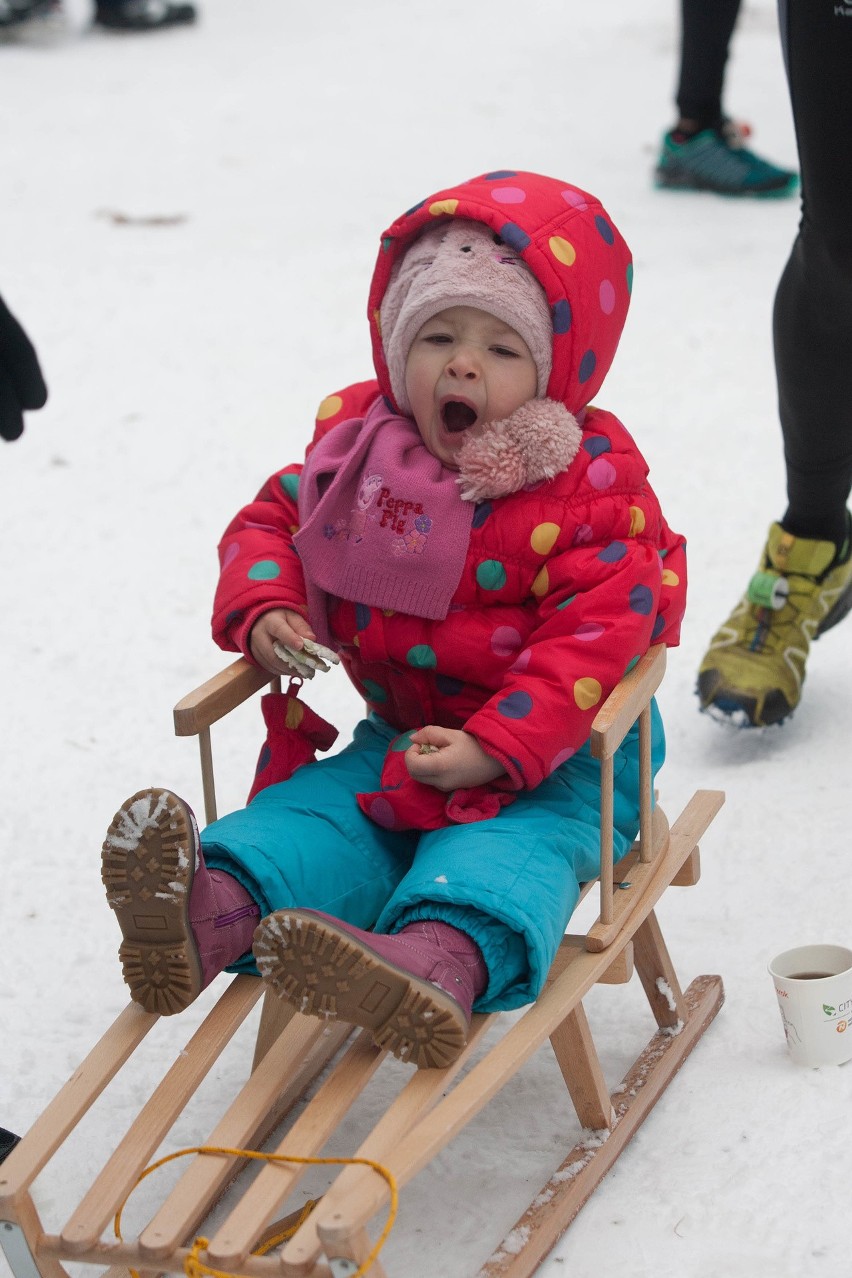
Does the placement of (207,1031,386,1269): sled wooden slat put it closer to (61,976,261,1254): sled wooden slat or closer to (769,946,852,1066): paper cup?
(61,976,261,1254): sled wooden slat

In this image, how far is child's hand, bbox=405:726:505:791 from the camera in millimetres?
1794

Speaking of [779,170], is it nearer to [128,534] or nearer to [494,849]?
[128,534]

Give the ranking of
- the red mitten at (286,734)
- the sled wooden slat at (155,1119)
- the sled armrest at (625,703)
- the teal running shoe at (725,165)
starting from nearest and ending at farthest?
the sled wooden slat at (155,1119), the sled armrest at (625,703), the red mitten at (286,734), the teal running shoe at (725,165)

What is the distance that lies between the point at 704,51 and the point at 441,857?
3.96 meters

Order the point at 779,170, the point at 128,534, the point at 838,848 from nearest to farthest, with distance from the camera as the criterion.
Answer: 1. the point at 838,848
2. the point at 128,534
3. the point at 779,170

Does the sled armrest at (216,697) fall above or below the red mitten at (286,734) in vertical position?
above

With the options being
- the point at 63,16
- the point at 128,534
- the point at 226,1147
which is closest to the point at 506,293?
the point at 226,1147

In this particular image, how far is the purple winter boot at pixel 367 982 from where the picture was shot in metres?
1.56

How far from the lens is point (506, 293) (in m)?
1.84

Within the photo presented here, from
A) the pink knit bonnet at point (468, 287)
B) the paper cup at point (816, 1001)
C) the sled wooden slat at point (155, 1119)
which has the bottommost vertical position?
the paper cup at point (816, 1001)

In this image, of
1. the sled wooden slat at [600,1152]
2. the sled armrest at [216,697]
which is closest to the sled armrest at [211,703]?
the sled armrest at [216,697]

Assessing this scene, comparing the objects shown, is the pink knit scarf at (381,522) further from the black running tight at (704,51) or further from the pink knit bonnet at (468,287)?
the black running tight at (704,51)

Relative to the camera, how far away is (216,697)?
1922 millimetres

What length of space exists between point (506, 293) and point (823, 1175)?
104 centimetres
